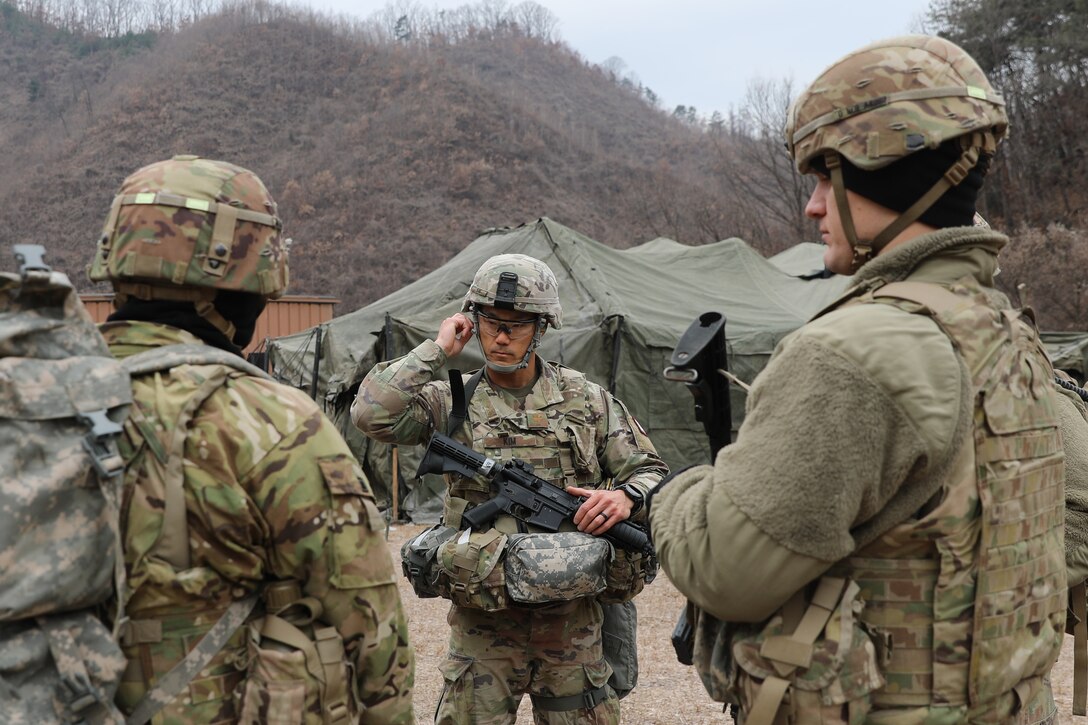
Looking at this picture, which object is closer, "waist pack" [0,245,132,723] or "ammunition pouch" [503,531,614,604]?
"waist pack" [0,245,132,723]

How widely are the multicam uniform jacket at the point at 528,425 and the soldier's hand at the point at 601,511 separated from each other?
9cm

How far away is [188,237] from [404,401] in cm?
167

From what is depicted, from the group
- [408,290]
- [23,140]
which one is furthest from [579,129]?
[408,290]

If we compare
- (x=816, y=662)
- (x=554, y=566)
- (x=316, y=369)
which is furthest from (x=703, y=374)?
(x=316, y=369)

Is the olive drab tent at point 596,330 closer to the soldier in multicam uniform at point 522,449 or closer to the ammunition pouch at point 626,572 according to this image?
the soldier in multicam uniform at point 522,449

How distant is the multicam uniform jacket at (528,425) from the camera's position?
3.63 m

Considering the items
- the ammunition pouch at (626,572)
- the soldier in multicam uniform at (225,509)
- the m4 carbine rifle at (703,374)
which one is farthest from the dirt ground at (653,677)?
the soldier in multicam uniform at (225,509)

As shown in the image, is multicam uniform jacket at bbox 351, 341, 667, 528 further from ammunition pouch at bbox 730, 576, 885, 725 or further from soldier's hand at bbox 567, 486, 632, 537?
ammunition pouch at bbox 730, 576, 885, 725

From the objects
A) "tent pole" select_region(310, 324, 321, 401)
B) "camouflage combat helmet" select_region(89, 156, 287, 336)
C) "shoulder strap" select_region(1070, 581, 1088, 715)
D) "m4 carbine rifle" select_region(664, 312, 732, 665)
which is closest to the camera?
"camouflage combat helmet" select_region(89, 156, 287, 336)

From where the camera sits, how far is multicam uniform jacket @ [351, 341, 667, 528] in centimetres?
363

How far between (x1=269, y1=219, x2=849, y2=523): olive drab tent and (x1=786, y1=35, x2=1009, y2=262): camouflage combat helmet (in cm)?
829

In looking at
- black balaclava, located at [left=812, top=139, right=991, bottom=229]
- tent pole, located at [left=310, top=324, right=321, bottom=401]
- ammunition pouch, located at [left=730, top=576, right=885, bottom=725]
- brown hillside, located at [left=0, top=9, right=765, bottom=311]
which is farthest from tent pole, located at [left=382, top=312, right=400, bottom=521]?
brown hillside, located at [left=0, top=9, right=765, bottom=311]

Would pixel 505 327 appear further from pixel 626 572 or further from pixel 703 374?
pixel 703 374

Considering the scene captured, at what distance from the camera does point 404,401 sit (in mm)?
3707
